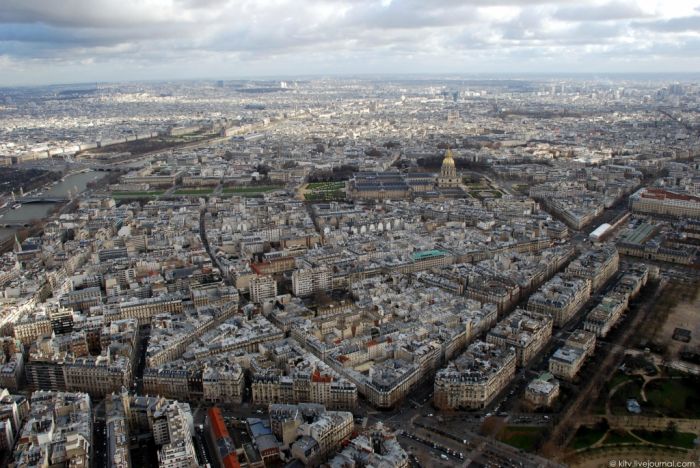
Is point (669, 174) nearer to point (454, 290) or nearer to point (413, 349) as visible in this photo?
point (454, 290)

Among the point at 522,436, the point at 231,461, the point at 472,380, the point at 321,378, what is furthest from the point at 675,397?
the point at 231,461

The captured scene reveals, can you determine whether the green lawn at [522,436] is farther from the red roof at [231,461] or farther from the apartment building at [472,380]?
the red roof at [231,461]

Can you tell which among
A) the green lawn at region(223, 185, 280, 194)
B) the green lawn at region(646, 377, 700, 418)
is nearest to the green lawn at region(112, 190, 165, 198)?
the green lawn at region(223, 185, 280, 194)

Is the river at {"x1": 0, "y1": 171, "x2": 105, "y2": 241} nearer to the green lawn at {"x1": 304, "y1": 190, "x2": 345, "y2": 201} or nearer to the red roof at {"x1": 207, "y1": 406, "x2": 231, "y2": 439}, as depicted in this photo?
the green lawn at {"x1": 304, "y1": 190, "x2": 345, "y2": 201}

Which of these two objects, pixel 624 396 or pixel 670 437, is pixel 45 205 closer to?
pixel 624 396

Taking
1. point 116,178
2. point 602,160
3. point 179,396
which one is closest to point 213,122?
point 116,178

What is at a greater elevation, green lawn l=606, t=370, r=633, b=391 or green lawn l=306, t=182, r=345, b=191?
green lawn l=306, t=182, r=345, b=191
